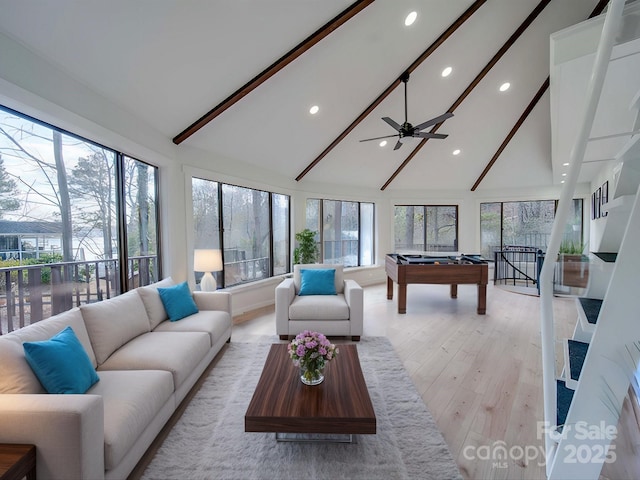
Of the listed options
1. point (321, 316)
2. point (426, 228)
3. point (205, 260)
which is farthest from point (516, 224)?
point (205, 260)

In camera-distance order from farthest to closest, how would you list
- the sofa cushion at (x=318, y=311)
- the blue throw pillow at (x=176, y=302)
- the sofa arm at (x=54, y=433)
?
the sofa cushion at (x=318, y=311), the blue throw pillow at (x=176, y=302), the sofa arm at (x=54, y=433)

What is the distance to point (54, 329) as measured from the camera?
1.87 meters

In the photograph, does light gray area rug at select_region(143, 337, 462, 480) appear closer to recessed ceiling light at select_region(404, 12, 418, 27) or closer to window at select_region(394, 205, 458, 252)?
recessed ceiling light at select_region(404, 12, 418, 27)

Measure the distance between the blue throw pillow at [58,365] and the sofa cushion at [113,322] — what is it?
0.43m

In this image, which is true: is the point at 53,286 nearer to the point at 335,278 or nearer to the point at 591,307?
the point at 335,278

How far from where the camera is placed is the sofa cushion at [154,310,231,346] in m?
2.79

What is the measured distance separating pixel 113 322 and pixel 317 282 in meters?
2.33

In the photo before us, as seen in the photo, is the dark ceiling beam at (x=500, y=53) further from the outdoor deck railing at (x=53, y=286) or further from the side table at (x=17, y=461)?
the side table at (x=17, y=461)

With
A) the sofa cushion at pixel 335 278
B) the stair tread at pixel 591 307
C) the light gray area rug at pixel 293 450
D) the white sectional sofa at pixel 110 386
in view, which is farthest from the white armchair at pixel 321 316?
the stair tread at pixel 591 307

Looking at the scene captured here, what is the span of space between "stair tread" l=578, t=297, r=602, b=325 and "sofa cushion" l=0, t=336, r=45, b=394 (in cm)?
290

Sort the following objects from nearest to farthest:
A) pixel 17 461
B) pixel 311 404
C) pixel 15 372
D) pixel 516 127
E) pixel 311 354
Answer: pixel 17 461 → pixel 15 372 → pixel 311 404 → pixel 311 354 → pixel 516 127

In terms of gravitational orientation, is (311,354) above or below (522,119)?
below

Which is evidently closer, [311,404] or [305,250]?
[311,404]

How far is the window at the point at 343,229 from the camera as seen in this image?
6734 mm
